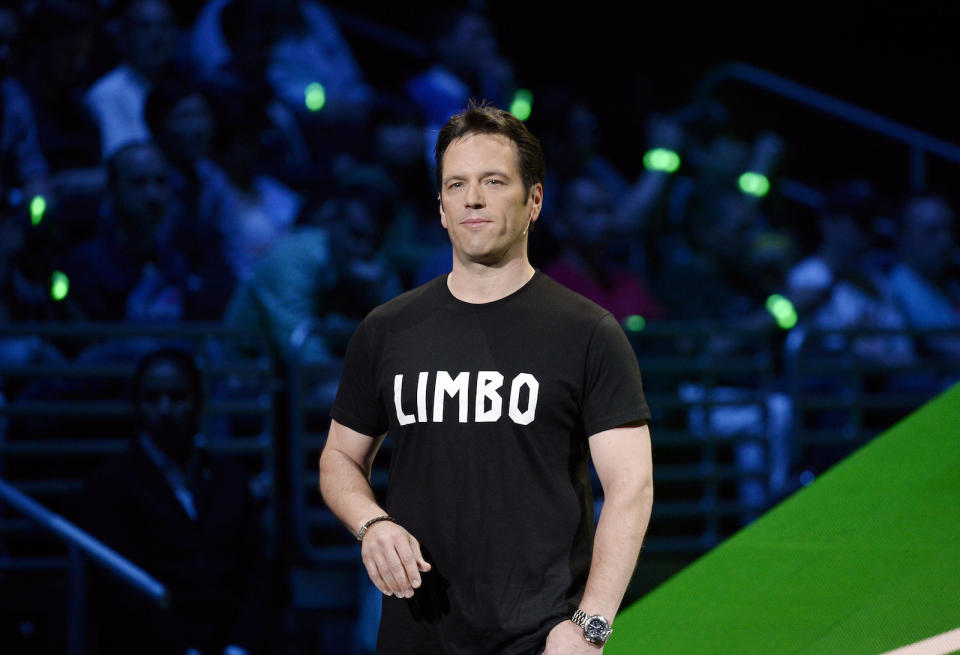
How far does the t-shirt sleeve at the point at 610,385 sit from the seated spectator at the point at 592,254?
442 centimetres

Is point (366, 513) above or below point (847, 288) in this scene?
below

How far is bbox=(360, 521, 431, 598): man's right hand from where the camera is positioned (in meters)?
2.29

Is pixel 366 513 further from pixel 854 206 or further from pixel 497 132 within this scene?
pixel 854 206

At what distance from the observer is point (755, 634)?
9.62 ft

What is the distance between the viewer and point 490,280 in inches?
101

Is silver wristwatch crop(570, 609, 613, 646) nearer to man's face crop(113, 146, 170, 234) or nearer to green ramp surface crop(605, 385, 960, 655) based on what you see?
green ramp surface crop(605, 385, 960, 655)

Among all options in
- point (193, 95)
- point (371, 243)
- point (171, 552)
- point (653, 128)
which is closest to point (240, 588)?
point (171, 552)

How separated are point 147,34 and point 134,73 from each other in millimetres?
237

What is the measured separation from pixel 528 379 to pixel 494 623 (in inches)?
19.9

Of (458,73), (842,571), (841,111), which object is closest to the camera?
(842,571)

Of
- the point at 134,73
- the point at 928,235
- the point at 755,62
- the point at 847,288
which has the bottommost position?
the point at 847,288

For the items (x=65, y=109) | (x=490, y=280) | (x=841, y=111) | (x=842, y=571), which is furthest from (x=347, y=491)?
(x=841, y=111)

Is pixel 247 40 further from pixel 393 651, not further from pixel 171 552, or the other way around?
pixel 393 651

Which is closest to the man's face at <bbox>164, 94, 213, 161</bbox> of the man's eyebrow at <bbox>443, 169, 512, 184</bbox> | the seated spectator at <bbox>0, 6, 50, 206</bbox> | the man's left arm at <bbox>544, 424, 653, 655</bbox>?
the seated spectator at <bbox>0, 6, 50, 206</bbox>
